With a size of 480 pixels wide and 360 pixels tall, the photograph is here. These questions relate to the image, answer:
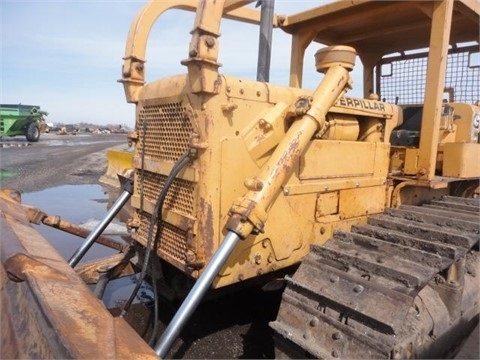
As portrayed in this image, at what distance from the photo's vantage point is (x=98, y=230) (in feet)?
9.95

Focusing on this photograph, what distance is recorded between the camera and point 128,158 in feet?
23.2

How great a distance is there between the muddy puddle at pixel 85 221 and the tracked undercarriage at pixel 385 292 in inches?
69.8

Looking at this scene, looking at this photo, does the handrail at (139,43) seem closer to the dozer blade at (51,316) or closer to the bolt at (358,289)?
the dozer blade at (51,316)

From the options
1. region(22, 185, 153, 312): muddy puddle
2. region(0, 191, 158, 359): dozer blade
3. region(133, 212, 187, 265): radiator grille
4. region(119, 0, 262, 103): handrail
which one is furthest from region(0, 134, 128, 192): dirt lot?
region(0, 191, 158, 359): dozer blade

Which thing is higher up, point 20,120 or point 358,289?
point 20,120

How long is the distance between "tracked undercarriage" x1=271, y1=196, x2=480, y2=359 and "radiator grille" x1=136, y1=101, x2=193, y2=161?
110 cm

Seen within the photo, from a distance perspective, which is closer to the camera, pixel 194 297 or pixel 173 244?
pixel 194 297

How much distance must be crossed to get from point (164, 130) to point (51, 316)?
1.53m

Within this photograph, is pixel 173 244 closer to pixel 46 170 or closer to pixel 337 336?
pixel 337 336

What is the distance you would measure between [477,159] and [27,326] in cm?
362

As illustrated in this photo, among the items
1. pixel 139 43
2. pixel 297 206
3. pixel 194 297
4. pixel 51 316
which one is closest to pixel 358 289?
pixel 297 206

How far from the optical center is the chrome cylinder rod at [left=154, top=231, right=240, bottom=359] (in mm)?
1785

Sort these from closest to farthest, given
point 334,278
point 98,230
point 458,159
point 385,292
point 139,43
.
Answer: point 385,292 < point 334,278 < point 139,43 < point 98,230 < point 458,159

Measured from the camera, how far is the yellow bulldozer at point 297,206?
1.96m
